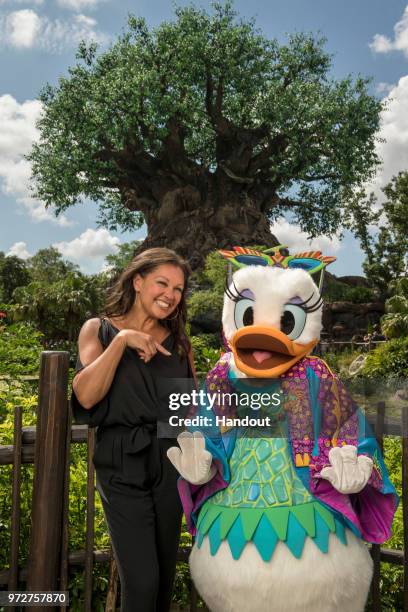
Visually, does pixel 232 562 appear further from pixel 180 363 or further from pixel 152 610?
pixel 180 363

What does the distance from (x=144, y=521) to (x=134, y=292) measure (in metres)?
0.82

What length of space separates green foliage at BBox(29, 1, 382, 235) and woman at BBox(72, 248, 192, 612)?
17018 mm

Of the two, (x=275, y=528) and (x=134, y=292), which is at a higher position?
(x=134, y=292)

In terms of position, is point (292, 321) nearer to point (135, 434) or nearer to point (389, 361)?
point (135, 434)

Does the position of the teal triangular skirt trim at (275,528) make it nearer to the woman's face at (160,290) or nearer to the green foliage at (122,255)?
the woman's face at (160,290)

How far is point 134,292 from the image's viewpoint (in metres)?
2.23

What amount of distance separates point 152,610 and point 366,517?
77cm

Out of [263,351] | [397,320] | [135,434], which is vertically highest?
[397,320]

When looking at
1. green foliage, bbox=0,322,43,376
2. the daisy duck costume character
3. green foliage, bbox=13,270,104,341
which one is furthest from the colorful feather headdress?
green foliage, bbox=13,270,104,341

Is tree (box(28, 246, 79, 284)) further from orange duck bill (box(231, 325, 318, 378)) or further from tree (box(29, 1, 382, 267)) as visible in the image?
orange duck bill (box(231, 325, 318, 378))

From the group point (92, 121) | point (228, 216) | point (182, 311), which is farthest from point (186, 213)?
point (182, 311)

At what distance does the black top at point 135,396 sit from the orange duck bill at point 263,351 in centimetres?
31

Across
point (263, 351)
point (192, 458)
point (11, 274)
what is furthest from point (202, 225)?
point (192, 458)

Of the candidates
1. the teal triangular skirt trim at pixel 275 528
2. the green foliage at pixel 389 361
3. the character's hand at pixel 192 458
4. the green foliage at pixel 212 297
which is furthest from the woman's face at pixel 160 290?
the green foliage at pixel 212 297
